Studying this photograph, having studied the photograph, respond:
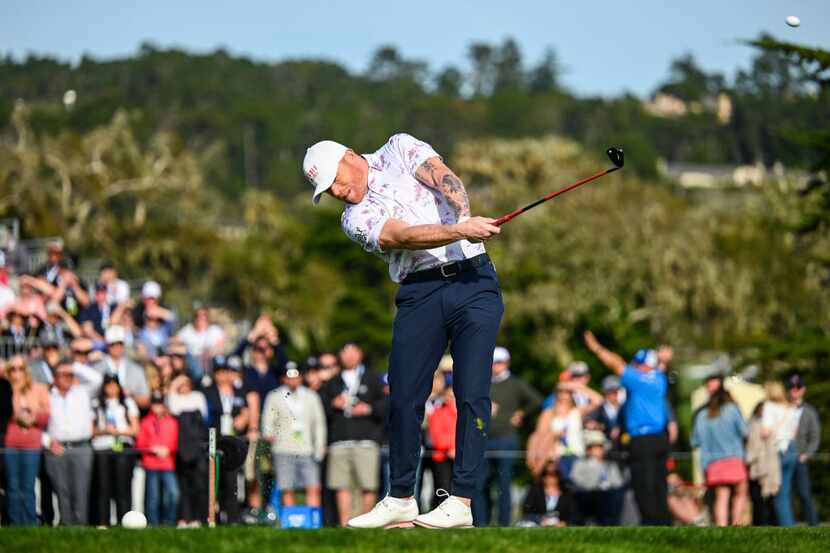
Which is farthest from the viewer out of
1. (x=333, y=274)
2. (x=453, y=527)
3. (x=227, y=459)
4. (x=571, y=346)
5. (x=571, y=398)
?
(x=333, y=274)

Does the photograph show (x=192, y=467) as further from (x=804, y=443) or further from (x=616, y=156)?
(x=616, y=156)

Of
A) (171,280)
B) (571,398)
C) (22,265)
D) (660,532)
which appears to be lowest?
(660,532)

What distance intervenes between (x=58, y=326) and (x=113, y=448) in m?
3.75

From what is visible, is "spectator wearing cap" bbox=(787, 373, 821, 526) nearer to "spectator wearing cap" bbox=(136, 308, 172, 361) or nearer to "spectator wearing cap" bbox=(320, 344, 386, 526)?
"spectator wearing cap" bbox=(320, 344, 386, 526)

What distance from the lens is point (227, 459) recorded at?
12578 millimetres

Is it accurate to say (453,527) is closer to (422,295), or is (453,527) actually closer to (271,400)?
(422,295)

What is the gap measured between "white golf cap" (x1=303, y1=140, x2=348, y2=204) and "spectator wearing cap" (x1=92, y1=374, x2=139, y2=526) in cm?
780

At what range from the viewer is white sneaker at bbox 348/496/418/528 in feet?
31.4

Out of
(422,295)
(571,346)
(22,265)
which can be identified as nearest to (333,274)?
(571,346)

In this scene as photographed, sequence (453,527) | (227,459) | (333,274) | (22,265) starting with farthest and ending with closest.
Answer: (333,274)
(22,265)
(227,459)
(453,527)

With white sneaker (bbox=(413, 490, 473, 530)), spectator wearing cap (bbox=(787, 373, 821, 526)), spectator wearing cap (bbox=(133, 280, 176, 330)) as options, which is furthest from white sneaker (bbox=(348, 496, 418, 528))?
spectator wearing cap (bbox=(133, 280, 176, 330))

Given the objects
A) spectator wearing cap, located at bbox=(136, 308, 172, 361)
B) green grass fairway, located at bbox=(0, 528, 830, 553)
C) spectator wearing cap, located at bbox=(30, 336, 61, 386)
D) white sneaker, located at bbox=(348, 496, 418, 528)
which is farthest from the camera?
spectator wearing cap, located at bbox=(136, 308, 172, 361)

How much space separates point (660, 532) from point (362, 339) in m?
70.9

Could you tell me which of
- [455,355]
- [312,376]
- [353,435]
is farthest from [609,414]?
[455,355]
